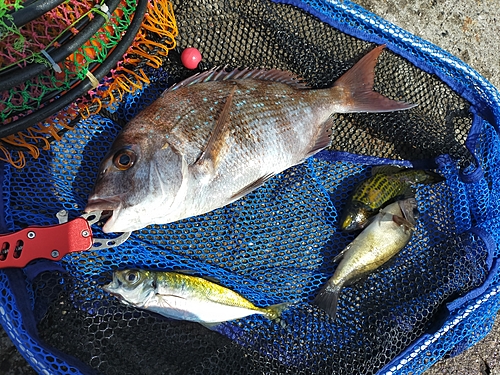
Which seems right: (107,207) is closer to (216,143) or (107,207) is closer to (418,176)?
(216,143)

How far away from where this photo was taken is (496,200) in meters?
2.52

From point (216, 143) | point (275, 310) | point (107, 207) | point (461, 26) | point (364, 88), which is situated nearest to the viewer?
point (107, 207)

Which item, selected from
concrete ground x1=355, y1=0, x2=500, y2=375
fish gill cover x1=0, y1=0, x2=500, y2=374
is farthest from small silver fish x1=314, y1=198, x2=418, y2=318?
concrete ground x1=355, y1=0, x2=500, y2=375

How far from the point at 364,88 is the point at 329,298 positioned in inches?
53.9

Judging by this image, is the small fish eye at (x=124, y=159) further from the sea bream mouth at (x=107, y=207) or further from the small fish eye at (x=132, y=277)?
the small fish eye at (x=132, y=277)

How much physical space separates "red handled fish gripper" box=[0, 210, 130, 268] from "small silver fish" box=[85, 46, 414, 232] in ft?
0.75

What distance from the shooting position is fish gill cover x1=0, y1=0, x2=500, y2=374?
6.74 ft

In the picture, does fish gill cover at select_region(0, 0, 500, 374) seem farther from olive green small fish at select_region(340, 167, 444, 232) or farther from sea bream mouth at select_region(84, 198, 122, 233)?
sea bream mouth at select_region(84, 198, 122, 233)

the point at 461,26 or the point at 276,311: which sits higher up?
the point at 461,26

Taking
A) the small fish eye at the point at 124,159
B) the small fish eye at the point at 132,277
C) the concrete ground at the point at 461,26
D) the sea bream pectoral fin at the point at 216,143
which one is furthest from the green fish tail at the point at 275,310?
the concrete ground at the point at 461,26

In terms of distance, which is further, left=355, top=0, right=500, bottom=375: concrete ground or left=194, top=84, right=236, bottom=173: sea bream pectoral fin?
left=355, top=0, right=500, bottom=375: concrete ground

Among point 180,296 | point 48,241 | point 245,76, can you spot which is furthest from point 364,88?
point 48,241

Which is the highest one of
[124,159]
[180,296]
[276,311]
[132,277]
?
[124,159]

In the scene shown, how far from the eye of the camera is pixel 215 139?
78.2 inches
